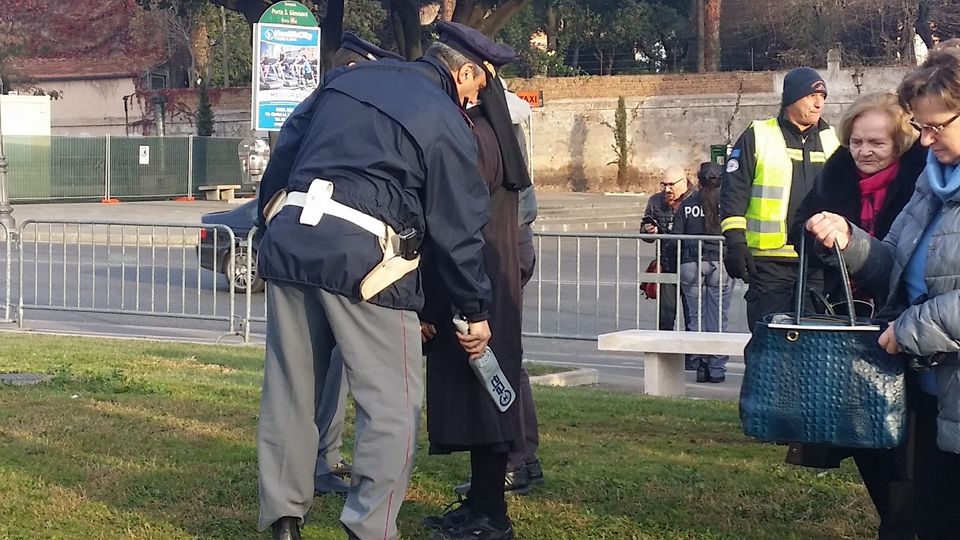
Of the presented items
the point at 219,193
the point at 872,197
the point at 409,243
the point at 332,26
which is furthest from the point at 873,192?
the point at 219,193

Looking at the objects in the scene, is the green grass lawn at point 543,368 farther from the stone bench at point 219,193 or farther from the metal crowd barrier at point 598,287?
the stone bench at point 219,193

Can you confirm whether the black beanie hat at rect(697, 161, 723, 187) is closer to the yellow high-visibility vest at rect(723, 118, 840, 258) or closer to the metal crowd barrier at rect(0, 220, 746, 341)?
the metal crowd barrier at rect(0, 220, 746, 341)

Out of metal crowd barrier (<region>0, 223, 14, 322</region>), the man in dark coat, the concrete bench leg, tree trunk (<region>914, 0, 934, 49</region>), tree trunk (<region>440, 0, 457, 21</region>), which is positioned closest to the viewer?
the man in dark coat

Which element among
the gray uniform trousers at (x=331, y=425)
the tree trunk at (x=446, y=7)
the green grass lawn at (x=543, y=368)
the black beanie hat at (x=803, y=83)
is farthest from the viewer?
the tree trunk at (x=446, y=7)

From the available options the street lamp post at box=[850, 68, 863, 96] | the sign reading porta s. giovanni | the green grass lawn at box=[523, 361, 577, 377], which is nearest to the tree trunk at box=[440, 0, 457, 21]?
the street lamp post at box=[850, 68, 863, 96]

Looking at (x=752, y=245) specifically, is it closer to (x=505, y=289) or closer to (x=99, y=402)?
(x=505, y=289)

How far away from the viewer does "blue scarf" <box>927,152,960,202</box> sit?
156 inches

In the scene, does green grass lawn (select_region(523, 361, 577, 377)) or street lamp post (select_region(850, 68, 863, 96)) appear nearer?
green grass lawn (select_region(523, 361, 577, 377))

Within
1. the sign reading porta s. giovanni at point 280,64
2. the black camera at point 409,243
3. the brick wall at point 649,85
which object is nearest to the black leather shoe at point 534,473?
the black camera at point 409,243

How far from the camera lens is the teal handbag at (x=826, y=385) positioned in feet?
13.5

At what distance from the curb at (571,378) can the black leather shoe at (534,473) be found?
357 cm

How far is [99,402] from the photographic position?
302 inches

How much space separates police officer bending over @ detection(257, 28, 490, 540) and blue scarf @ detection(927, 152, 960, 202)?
4.63 ft

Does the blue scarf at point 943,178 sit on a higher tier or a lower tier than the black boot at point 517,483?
higher
